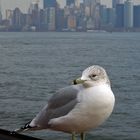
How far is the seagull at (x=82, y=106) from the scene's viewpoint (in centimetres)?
275

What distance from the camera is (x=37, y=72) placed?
2670 cm

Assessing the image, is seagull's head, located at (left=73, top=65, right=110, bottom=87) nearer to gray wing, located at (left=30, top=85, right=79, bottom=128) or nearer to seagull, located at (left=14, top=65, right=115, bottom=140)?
seagull, located at (left=14, top=65, right=115, bottom=140)

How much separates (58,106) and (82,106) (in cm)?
26

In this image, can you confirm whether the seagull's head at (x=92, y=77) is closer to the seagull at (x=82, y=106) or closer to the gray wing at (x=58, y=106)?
the seagull at (x=82, y=106)

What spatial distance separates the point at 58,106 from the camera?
307cm

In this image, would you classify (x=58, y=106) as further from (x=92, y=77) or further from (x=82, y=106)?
(x=92, y=77)

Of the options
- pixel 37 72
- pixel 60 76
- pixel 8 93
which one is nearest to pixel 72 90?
pixel 8 93

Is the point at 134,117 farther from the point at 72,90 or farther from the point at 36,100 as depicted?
the point at 72,90

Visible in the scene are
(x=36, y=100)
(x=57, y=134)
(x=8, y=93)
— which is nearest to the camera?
(x=57, y=134)

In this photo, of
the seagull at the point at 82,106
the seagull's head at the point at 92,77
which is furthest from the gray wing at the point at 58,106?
the seagull's head at the point at 92,77

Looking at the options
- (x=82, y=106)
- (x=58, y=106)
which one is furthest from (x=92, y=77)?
(x=58, y=106)

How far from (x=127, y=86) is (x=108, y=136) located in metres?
9.67

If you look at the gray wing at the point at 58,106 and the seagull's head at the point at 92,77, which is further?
the gray wing at the point at 58,106

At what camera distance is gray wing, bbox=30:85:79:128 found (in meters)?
2.96
